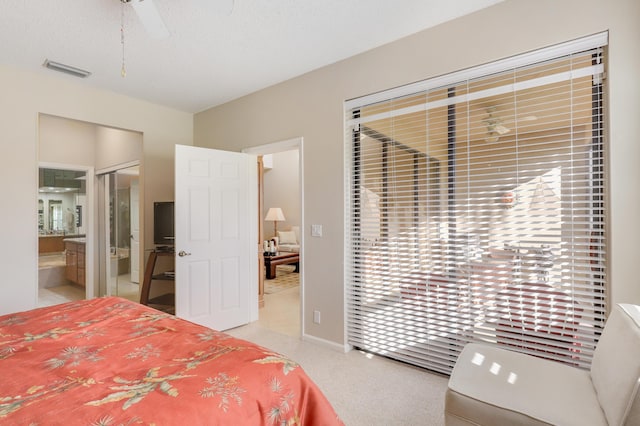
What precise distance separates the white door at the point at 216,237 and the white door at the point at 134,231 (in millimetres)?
1453

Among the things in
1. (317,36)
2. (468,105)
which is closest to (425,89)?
(468,105)

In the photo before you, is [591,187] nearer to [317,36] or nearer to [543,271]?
[543,271]

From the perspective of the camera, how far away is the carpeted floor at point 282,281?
18.3 ft

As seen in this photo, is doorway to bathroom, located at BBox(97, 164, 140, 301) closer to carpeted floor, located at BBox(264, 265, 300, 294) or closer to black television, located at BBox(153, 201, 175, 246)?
black television, located at BBox(153, 201, 175, 246)

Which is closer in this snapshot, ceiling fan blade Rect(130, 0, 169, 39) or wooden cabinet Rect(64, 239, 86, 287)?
ceiling fan blade Rect(130, 0, 169, 39)

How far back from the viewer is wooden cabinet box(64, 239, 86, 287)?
508cm

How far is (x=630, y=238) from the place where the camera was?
1824 millimetres

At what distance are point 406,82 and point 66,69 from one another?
3131mm

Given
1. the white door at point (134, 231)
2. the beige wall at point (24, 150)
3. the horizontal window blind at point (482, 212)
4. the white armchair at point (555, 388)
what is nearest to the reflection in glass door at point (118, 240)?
the white door at point (134, 231)

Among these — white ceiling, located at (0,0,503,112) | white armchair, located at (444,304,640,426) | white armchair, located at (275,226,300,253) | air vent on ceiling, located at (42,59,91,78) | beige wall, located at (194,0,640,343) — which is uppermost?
white ceiling, located at (0,0,503,112)

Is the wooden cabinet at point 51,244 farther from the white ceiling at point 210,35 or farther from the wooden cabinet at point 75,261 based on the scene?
the white ceiling at point 210,35

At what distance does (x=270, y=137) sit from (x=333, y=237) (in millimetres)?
1361

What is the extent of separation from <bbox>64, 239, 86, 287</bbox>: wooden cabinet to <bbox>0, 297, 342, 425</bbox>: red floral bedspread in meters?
3.97

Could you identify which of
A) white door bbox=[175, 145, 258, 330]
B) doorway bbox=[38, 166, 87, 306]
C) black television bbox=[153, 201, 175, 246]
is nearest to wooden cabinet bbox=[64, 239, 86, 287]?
doorway bbox=[38, 166, 87, 306]
